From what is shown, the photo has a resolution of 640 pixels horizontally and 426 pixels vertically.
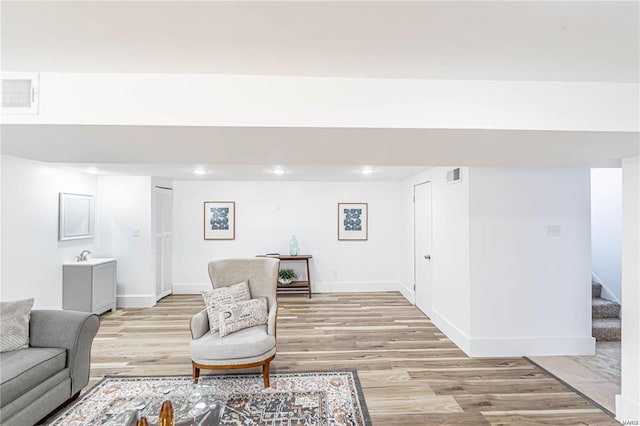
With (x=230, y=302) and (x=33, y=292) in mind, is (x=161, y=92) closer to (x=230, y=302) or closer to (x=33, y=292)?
(x=230, y=302)

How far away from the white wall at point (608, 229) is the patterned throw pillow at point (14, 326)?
21.2 ft

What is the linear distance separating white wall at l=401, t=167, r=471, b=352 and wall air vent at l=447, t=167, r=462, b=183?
0.05 meters

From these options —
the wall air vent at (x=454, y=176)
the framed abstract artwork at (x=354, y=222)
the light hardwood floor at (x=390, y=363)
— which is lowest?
the light hardwood floor at (x=390, y=363)

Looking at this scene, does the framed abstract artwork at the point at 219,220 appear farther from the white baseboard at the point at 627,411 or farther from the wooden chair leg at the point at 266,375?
the white baseboard at the point at 627,411

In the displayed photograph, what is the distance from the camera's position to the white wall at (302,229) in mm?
5926

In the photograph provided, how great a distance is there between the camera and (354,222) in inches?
240

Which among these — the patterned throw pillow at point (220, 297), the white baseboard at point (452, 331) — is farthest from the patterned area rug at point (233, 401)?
the white baseboard at point (452, 331)

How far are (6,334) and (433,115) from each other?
3351mm

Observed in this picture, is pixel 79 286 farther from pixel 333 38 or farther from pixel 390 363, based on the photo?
pixel 333 38

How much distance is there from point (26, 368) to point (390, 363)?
2911mm

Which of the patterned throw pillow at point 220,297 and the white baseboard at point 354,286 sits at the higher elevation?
the patterned throw pillow at point 220,297

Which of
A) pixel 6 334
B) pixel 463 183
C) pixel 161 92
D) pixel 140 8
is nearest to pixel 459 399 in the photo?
pixel 463 183

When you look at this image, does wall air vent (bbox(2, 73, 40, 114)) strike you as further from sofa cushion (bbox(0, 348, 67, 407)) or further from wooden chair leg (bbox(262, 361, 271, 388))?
wooden chair leg (bbox(262, 361, 271, 388))

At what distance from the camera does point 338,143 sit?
1.85m
